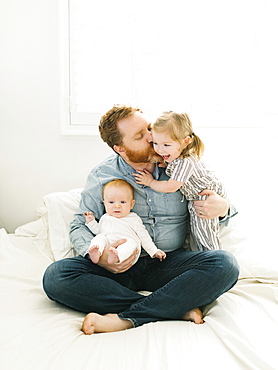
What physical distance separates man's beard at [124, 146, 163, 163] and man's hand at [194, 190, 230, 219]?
0.24m

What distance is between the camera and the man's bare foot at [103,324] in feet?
4.18

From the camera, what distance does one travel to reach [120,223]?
158cm

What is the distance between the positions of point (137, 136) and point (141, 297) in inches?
24.8

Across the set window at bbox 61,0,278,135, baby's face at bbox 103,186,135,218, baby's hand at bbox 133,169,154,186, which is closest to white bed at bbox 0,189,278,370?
baby's face at bbox 103,186,135,218

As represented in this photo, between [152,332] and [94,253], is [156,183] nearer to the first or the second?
[94,253]

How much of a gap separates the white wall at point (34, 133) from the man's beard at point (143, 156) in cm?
68

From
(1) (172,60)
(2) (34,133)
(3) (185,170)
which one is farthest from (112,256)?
(1) (172,60)

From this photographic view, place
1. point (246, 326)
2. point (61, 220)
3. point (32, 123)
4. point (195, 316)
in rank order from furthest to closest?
point (32, 123) → point (61, 220) → point (195, 316) → point (246, 326)

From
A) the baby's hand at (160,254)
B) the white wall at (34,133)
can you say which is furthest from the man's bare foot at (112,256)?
the white wall at (34,133)

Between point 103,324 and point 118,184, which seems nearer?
point 103,324

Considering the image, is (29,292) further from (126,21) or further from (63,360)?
(126,21)

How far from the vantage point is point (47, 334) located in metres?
1.20

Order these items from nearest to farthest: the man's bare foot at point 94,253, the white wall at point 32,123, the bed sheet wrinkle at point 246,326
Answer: the bed sheet wrinkle at point 246,326
the man's bare foot at point 94,253
the white wall at point 32,123

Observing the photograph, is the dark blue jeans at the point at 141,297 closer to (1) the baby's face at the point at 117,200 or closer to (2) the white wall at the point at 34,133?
(1) the baby's face at the point at 117,200
